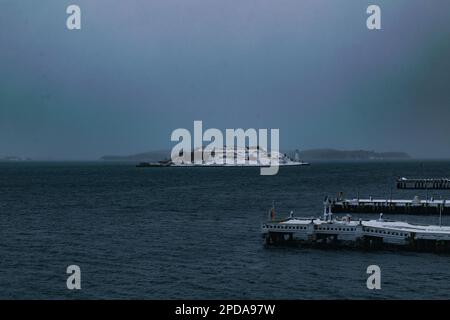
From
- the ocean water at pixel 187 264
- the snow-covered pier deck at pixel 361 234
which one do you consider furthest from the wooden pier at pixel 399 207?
the snow-covered pier deck at pixel 361 234

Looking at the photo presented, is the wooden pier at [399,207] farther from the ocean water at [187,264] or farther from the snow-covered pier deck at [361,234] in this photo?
the snow-covered pier deck at [361,234]

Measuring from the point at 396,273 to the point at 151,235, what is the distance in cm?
2693

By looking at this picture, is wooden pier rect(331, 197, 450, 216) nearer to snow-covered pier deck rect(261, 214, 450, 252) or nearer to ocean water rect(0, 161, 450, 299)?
ocean water rect(0, 161, 450, 299)

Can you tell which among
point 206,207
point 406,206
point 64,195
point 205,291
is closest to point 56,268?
point 205,291

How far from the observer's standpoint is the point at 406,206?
80.4 m

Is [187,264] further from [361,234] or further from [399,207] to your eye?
[399,207]

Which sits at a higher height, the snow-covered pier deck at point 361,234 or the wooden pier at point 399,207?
the snow-covered pier deck at point 361,234

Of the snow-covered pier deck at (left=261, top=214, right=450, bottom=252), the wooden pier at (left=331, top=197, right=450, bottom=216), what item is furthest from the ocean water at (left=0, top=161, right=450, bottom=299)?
the wooden pier at (left=331, top=197, right=450, bottom=216)

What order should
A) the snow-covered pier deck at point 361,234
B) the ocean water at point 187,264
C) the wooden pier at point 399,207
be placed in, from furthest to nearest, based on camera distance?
the wooden pier at point 399,207, the snow-covered pier deck at point 361,234, the ocean water at point 187,264

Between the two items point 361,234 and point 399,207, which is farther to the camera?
point 399,207

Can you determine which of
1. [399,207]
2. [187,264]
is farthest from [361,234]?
[399,207]

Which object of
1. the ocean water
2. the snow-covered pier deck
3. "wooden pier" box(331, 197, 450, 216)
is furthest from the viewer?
"wooden pier" box(331, 197, 450, 216)

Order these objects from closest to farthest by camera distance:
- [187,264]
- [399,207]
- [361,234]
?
A: [187,264]
[361,234]
[399,207]

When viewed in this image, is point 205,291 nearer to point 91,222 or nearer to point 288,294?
point 288,294
